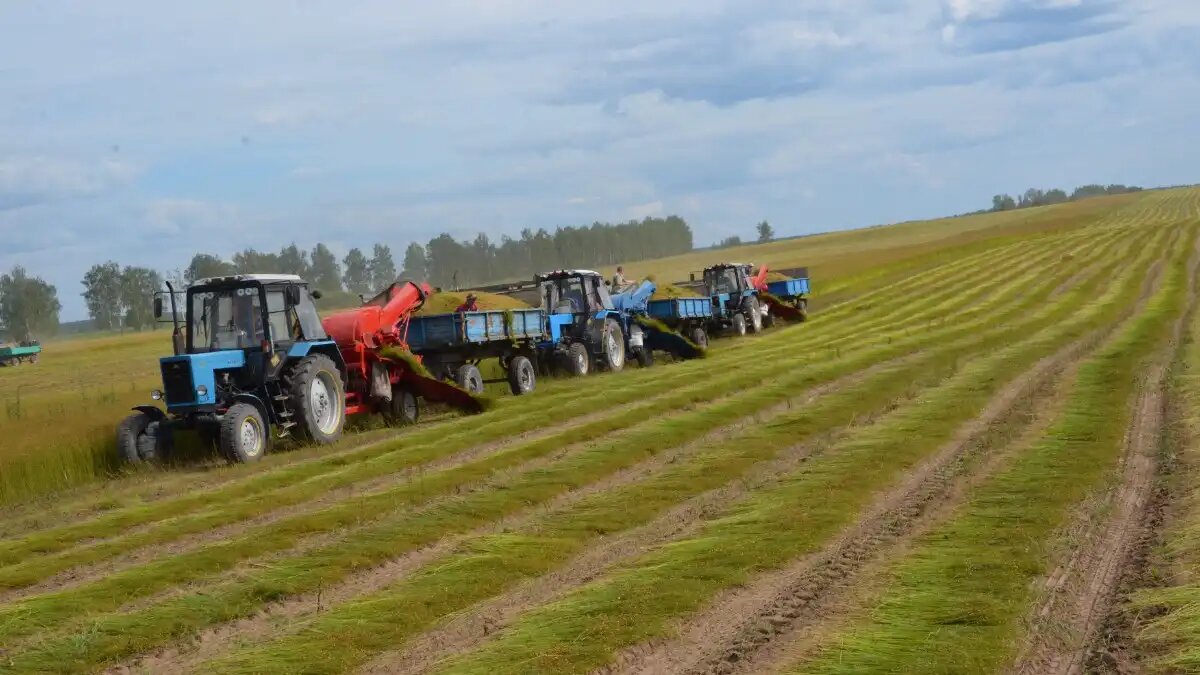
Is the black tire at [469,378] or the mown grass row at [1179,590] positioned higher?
the black tire at [469,378]

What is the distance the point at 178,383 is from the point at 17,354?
43.4 meters

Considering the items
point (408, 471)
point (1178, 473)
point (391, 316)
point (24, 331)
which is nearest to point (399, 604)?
point (408, 471)

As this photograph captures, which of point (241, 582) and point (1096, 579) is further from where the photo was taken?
point (241, 582)

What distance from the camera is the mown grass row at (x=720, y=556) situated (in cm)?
555

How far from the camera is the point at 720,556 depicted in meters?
7.17

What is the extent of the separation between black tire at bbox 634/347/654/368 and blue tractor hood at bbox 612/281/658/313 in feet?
2.95

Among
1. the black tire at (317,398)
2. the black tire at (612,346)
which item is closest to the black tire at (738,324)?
the black tire at (612,346)

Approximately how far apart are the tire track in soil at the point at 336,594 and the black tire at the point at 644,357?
12.3 m

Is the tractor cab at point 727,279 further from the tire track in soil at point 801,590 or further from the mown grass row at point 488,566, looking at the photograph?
the tire track in soil at point 801,590

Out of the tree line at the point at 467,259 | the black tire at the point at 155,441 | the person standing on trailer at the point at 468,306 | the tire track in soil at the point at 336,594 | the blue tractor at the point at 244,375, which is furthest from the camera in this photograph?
the tree line at the point at 467,259

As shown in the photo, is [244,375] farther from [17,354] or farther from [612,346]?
[17,354]

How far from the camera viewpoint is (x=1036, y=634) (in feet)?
18.2

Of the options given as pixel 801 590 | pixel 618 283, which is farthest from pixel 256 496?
pixel 618 283

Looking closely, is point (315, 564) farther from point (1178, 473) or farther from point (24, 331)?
point (24, 331)
